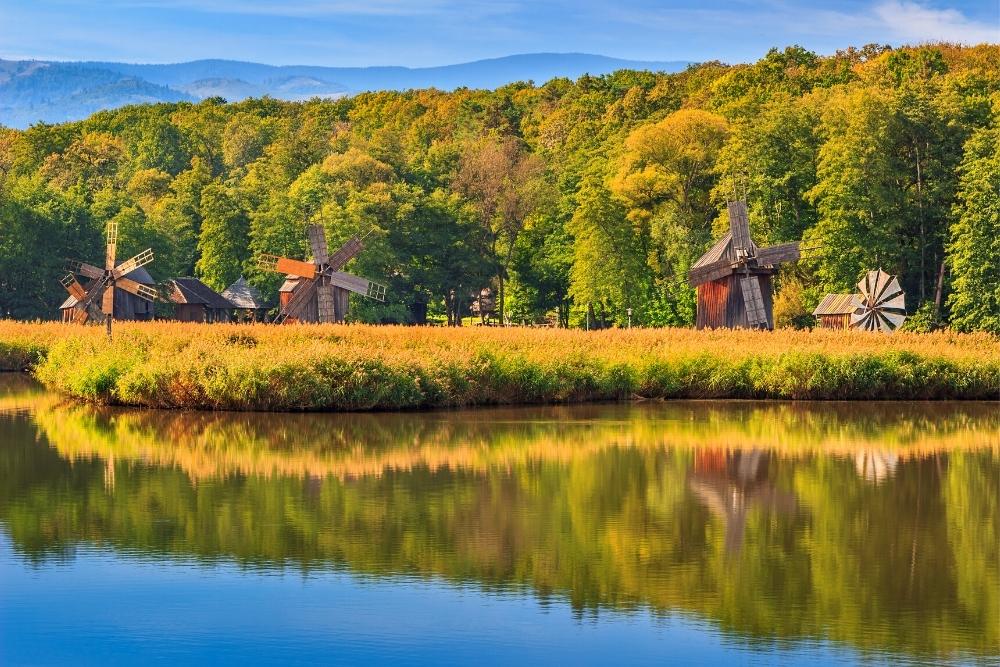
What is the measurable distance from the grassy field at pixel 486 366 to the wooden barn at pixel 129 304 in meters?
25.9

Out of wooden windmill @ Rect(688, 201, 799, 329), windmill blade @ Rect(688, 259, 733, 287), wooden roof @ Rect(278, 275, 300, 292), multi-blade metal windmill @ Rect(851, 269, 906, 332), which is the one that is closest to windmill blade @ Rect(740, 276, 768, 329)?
wooden windmill @ Rect(688, 201, 799, 329)

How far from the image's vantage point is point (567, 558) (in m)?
16.0

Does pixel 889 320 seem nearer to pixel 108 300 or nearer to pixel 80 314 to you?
pixel 108 300

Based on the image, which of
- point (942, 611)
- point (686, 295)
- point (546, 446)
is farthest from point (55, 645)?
point (686, 295)

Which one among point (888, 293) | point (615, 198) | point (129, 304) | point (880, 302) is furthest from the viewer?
point (129, 304)

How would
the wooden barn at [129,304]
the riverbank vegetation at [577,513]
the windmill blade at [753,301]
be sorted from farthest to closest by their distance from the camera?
the wooden barn at [129,304] < the windmill blade at [753,301] < the riverbank vegetation at [577,513]

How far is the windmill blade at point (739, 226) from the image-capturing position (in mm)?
50094

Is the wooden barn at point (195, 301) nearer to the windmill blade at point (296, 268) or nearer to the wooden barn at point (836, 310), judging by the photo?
the windmill blade at point (296, 268)

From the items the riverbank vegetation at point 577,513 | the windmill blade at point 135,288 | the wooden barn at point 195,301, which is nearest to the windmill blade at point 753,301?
the riverbank vegetation at point 577,513

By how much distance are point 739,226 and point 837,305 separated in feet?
30.2

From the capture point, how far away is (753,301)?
161ft

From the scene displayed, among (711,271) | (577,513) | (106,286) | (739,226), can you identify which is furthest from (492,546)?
(106,286)

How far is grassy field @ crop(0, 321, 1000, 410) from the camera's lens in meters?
30.9

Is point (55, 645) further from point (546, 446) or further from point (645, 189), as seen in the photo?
point (645, 189)
